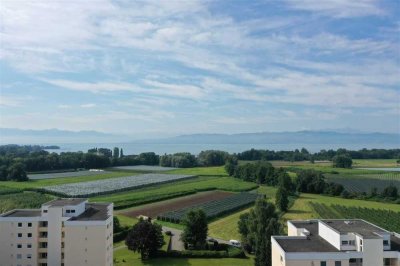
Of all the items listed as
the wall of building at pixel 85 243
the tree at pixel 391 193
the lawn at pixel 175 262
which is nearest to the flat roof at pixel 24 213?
the wall of building at pixel 85 243

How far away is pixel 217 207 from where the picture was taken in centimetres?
5197

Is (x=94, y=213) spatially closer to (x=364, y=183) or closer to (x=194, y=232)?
(x=194, y=232)

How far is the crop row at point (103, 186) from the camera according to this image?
196ft

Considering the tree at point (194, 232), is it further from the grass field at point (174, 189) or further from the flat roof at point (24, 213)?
the grass field at point (174, 189)

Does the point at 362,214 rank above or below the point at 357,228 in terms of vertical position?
below

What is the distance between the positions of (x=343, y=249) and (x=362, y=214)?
30880mm

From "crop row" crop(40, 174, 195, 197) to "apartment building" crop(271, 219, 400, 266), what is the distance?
4239cm

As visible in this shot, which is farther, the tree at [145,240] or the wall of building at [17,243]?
the tree at [145,240]

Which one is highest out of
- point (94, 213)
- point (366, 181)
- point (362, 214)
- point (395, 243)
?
point (94, 213)

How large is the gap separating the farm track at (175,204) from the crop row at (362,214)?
50.4 feet

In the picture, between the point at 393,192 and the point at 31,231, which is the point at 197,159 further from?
the point at 31,231

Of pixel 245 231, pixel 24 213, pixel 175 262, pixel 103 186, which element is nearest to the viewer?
pixel 24 213

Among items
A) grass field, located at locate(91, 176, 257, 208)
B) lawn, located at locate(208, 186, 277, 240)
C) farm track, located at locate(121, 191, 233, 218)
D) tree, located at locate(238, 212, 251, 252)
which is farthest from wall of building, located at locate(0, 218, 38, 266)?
grass field, located at locate(91, 176, 257, 208)

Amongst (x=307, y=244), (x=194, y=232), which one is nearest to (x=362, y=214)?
(x=194, y=232)
